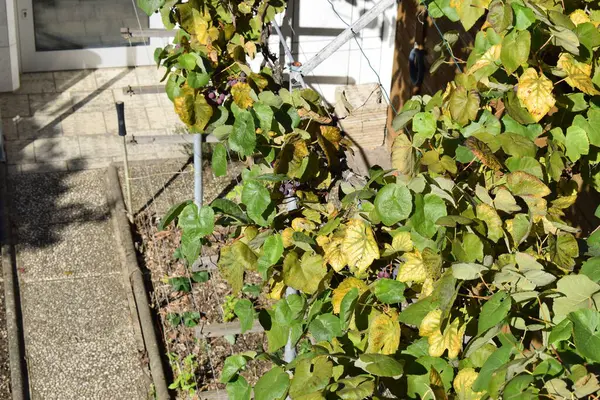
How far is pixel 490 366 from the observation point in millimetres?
2914

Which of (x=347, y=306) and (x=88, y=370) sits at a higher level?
(x=347, y=306)

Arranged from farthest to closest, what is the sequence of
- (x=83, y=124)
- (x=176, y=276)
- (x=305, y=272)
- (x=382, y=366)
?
(x=83, y=124), (x=176, y=276), (x=305, y=272), (x=382, y=366)

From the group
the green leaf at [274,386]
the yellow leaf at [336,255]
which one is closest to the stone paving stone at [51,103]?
the yellow leaf at [336,255]

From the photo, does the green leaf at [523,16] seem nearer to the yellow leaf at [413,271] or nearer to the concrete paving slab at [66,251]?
the yellow leaf at [413,271]

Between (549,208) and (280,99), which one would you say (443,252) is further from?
(280,99)

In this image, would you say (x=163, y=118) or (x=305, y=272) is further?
(x=163, y=118)

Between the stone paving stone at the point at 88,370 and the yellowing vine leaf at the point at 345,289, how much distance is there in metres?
3.40

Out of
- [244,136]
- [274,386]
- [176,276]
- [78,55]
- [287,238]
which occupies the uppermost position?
[244,136]

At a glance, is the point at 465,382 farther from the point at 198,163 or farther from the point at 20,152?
the point at 20,152

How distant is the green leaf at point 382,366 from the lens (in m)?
2.96

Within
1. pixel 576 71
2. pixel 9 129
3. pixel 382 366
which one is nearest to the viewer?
pixel 382 366

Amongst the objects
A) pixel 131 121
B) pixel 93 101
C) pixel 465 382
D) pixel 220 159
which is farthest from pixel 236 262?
pixel 93 101

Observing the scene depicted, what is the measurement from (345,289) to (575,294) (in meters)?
0.90

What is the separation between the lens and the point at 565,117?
11.9 feet
